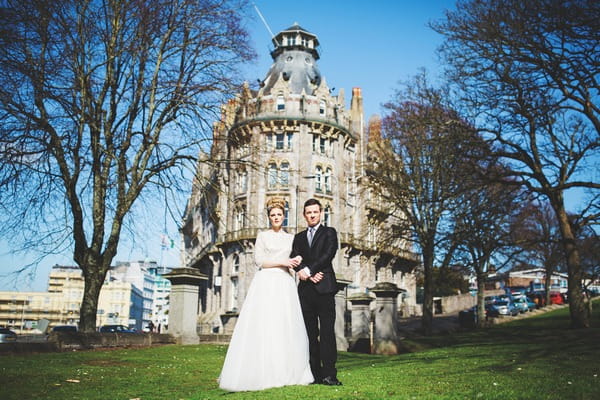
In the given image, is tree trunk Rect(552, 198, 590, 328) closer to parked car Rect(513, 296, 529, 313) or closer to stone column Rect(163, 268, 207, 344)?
stone column Rect(163, 268, 207, 344)

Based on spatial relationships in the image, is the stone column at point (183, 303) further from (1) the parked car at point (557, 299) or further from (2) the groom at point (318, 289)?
(1) the parked car at point (557, 299)

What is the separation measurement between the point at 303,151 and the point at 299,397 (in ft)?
136

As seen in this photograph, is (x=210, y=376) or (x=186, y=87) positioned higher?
(x=186, y=87)

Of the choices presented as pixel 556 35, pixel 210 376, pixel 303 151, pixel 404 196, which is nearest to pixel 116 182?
pixel 210 376

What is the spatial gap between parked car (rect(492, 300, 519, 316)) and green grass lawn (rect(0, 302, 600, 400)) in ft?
94.8

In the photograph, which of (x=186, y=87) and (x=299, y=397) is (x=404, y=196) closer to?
(x=186, y=87)

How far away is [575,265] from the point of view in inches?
792

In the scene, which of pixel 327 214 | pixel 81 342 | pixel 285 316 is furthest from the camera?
pixel 327 214

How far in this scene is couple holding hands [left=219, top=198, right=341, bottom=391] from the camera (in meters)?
6.15

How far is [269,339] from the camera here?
621 cm

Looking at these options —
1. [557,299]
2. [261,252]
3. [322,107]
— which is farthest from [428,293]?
[557,299]

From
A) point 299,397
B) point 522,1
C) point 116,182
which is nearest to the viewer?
point 299,397

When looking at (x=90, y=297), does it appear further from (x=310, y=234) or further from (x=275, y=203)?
(x=310, y=234)

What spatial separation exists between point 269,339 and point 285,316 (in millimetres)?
336
